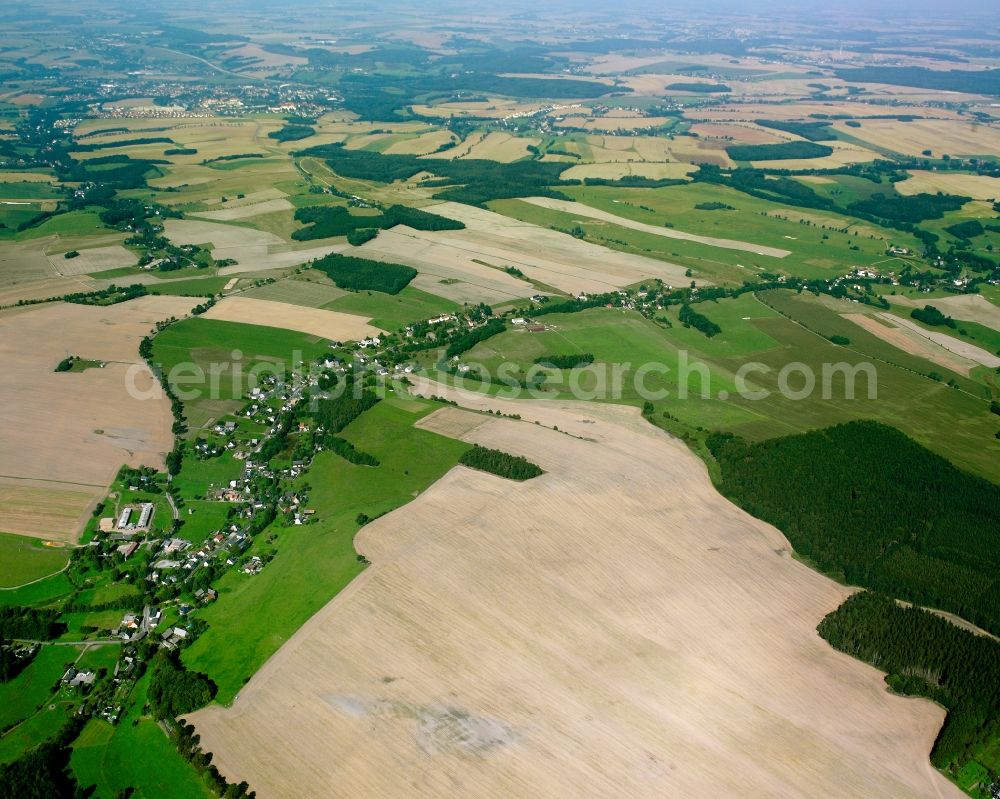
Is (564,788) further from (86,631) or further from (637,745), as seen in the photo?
(86,631)

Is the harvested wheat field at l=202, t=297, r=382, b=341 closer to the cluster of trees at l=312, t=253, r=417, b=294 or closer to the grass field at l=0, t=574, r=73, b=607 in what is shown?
the cluster of trees at l=312, t=253, r=417, b=294

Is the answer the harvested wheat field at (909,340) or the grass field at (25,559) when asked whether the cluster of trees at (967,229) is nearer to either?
the harvested wheat field at (909,340)

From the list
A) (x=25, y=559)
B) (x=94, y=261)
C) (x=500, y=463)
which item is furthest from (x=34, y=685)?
(x=94, y=261)

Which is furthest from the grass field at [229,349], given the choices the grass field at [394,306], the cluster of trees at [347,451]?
the cluster of trees at [347,451]

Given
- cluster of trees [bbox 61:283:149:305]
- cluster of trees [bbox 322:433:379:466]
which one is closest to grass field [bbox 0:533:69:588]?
cluster of trees [bbox 322:433:379:466]

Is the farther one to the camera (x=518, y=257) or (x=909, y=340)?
(x=518, y=257)

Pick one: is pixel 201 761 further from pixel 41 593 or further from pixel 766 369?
pixel 766 369

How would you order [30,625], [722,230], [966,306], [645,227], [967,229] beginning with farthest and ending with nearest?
[645,227] → [722,230] → [967,229] → [966,306] → [30,625]
